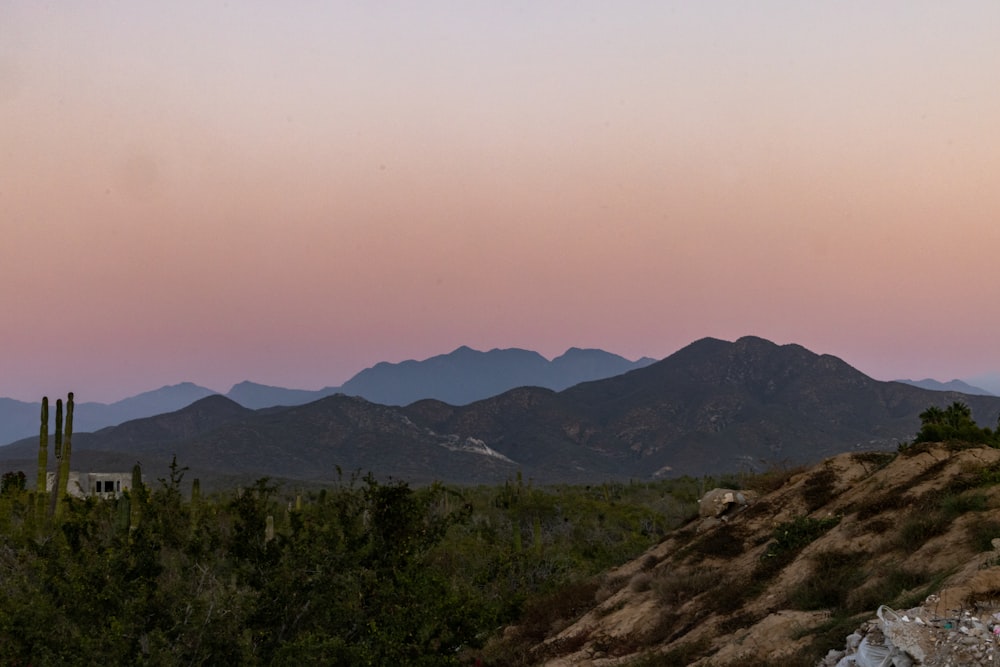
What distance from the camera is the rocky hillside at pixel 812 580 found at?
1192 centimetres

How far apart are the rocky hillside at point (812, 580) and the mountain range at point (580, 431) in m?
97.6

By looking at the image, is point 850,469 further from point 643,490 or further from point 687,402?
point 687,402

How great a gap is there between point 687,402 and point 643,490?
9767 centimetres

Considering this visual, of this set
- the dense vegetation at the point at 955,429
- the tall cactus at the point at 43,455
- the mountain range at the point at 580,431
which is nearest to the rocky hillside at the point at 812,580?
the dense vegetation at the point at 955,429

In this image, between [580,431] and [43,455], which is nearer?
[43,455]

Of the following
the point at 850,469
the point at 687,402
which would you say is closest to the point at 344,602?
the point at 850,469

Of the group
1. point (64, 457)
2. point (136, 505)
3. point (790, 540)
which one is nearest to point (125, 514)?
point (136, 505)

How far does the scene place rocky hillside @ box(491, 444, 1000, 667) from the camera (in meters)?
11.9

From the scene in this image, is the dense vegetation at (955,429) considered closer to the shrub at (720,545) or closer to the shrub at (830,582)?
the shrub at (720,545)

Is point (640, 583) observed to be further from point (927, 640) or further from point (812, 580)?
point (927, 640)

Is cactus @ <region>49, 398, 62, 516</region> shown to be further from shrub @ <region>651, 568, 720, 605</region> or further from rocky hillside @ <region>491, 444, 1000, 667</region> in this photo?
shrub @ <region>651, 568, 720, 605</region>

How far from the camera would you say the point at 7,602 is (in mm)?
13727

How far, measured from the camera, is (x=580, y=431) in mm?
A: 168625

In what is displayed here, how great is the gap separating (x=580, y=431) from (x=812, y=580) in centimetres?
15373
